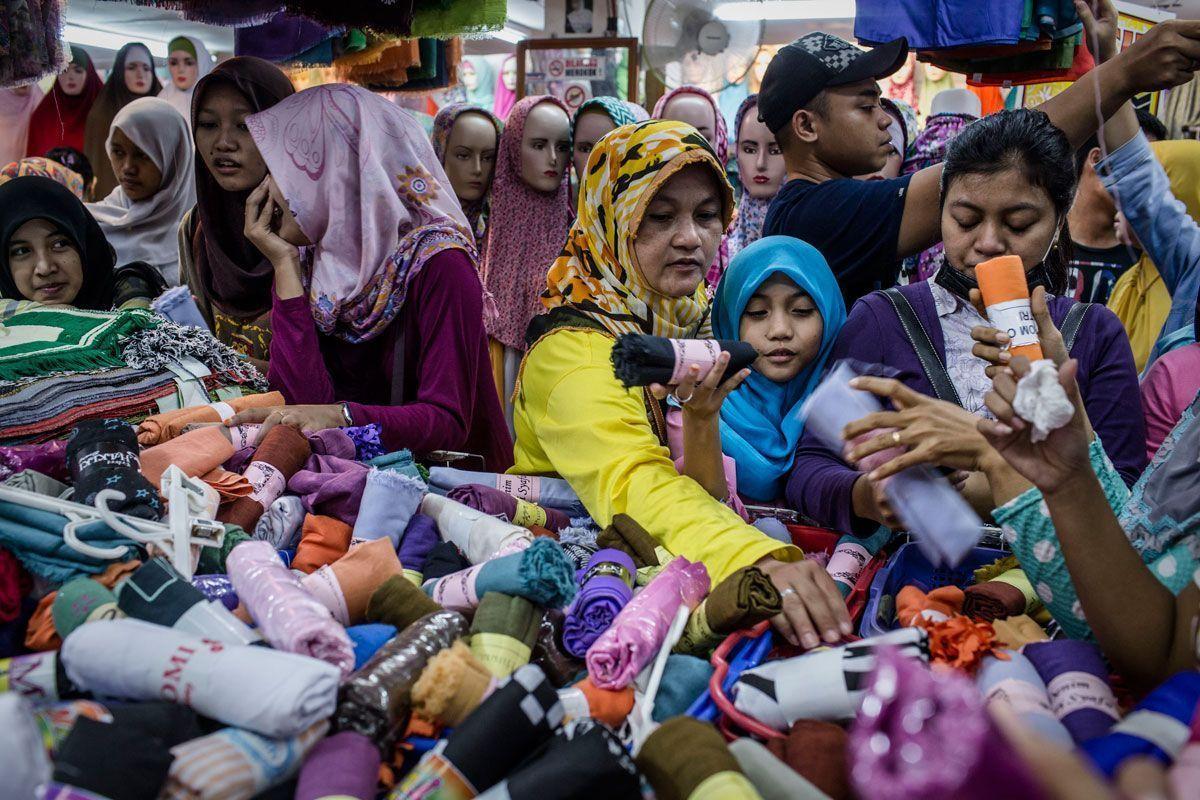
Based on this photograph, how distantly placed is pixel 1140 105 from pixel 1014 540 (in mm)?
2806

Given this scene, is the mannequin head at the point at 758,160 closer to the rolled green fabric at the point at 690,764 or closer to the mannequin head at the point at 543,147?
the mannequin head at the point at 543,147

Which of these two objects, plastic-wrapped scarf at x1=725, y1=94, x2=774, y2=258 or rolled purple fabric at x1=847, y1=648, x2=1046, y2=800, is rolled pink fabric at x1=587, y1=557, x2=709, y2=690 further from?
plastic-wrapped scarf at x1=725, y1=94, x2=774, y2=258

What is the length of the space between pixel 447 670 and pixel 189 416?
969 mm

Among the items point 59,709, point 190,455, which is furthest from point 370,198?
point 59,709

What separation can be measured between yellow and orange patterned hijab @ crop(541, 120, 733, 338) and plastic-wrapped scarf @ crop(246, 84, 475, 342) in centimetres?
39

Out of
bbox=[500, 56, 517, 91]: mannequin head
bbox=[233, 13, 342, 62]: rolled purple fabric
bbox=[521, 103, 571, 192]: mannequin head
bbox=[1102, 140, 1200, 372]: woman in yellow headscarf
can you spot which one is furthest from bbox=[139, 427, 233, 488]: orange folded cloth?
bbox=[500, 56, 517, 91]: mannequin head

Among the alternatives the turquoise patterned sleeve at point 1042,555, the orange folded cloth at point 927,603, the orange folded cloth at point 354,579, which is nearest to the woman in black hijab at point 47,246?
the orange folded cloth at point 354,579

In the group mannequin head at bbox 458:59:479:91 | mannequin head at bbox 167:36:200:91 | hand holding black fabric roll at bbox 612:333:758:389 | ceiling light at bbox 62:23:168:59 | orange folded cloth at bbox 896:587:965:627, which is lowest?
orange folded cloth at bbox 896:587:965:627

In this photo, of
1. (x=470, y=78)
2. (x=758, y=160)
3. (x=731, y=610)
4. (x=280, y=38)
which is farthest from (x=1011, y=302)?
(x=470, y=78)

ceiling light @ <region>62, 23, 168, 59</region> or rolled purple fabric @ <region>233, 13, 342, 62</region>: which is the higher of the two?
ceiling light @ <region>62, 23, 168, 59</region>

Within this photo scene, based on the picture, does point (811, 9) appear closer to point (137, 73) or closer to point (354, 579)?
point (137, 73)

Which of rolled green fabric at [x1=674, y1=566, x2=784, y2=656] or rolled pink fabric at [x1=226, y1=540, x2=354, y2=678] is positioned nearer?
rolled pink fabric at [x1=226, y1=540, x2=354, y2=678]

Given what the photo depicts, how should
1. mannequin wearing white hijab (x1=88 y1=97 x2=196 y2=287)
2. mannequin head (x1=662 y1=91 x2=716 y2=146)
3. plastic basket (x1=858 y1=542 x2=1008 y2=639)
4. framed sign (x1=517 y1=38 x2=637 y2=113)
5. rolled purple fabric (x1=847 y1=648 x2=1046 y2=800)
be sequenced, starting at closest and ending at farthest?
rolled purple fabric (x1=847 y1=648 x2=1046 y2=800)
plastic basket (x1=858 y1=542 x2=1008 y2=639)
mannequin wearing white hijab (x1=88 y1=97 x2=196 y2=287)
mannequin head (x1=662 y1=91 x2=716 y2=146)
framed sign (x1=517 y1=38 x2=637 y2=113)

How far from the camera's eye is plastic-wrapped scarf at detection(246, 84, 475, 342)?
2.15 m
